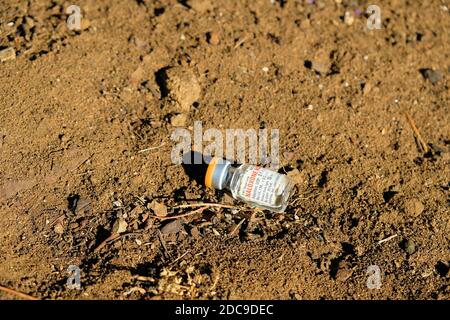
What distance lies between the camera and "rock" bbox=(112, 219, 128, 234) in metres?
2.85

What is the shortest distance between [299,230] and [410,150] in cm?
98

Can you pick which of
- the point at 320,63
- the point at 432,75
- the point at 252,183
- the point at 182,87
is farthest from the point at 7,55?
the point at 432,75

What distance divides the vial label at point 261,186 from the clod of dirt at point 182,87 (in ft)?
2.37

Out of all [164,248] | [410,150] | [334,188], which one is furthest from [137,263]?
[410,150]

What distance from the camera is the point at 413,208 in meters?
3.05

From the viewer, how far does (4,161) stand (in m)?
3.01

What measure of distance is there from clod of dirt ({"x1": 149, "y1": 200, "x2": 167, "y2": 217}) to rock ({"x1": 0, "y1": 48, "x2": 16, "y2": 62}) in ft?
4.47

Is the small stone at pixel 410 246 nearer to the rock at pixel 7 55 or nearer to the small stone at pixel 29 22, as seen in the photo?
the rock at pixel 7 55

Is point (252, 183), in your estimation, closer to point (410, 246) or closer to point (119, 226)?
point (119, 226)

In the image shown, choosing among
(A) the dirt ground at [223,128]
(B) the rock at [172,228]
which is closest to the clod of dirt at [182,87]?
(A) the dirt ground at [223,128]

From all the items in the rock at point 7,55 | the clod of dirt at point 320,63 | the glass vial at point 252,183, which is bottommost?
the glass vial at point 252,183

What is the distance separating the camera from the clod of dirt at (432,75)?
3748 mm

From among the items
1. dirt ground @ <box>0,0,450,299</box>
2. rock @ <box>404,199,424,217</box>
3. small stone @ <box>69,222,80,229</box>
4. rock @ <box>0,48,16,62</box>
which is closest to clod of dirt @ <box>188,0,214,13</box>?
dirt ground @ <box>0,0,450,299</box>

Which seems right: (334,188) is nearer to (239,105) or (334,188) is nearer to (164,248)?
(239,105)
